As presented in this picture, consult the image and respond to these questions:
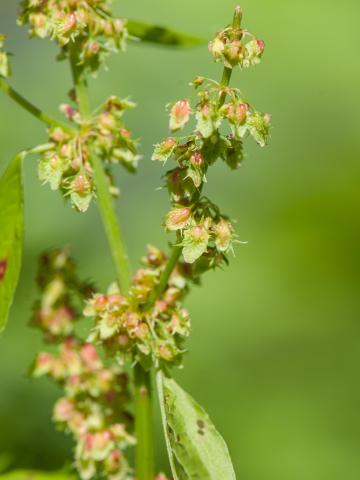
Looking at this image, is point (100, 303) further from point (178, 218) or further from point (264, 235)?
point (264, 235)

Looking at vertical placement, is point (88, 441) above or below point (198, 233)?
below

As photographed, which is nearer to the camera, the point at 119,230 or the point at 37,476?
the point at 119,230

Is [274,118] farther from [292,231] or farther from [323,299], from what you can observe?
[323,299]

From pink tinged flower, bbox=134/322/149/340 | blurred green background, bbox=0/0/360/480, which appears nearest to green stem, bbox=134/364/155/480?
pink tinged flower, bbox=134/322/149/340

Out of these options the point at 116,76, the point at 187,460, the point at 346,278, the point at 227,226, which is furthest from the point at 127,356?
the point at 116,76

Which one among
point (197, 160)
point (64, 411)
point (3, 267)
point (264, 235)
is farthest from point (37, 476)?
point (264, 235)
